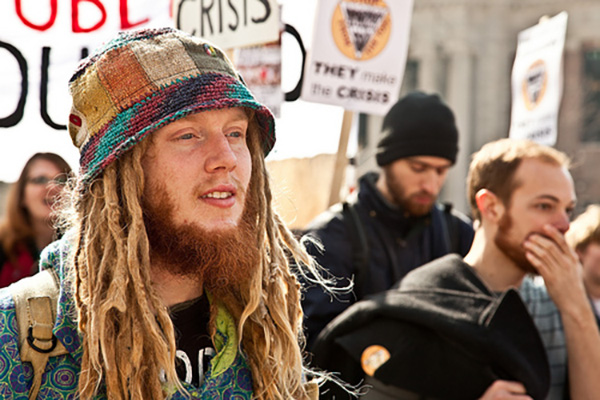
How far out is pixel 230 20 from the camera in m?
4.01

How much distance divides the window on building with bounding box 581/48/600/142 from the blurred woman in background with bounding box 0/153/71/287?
68.1ft

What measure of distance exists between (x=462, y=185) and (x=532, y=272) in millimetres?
20180

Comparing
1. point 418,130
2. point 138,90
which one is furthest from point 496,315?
point 138,90

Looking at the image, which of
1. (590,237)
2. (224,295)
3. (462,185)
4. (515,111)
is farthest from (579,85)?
(224,295)

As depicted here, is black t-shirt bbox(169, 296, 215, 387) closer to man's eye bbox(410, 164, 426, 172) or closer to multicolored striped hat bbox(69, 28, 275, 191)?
multicolored striped hat bbox(69, 28, 275, 191)

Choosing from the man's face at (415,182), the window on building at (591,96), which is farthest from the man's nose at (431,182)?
the window on building at (591,96)

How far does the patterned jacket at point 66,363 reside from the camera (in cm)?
192

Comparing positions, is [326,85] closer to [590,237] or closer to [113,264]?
[590,237]

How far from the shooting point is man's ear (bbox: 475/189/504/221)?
3715 mm

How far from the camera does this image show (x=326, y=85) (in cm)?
467

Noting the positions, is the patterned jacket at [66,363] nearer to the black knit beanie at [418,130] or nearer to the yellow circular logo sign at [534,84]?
the black knit beanie at [418,130]

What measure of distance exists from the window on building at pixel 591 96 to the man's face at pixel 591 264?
745 inches

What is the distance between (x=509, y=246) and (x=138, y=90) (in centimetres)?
207

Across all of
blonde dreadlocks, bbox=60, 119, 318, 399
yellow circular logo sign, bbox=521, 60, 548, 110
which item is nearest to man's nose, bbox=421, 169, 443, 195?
yellow circular logo sign, bbox=521, 60, 548, 110
